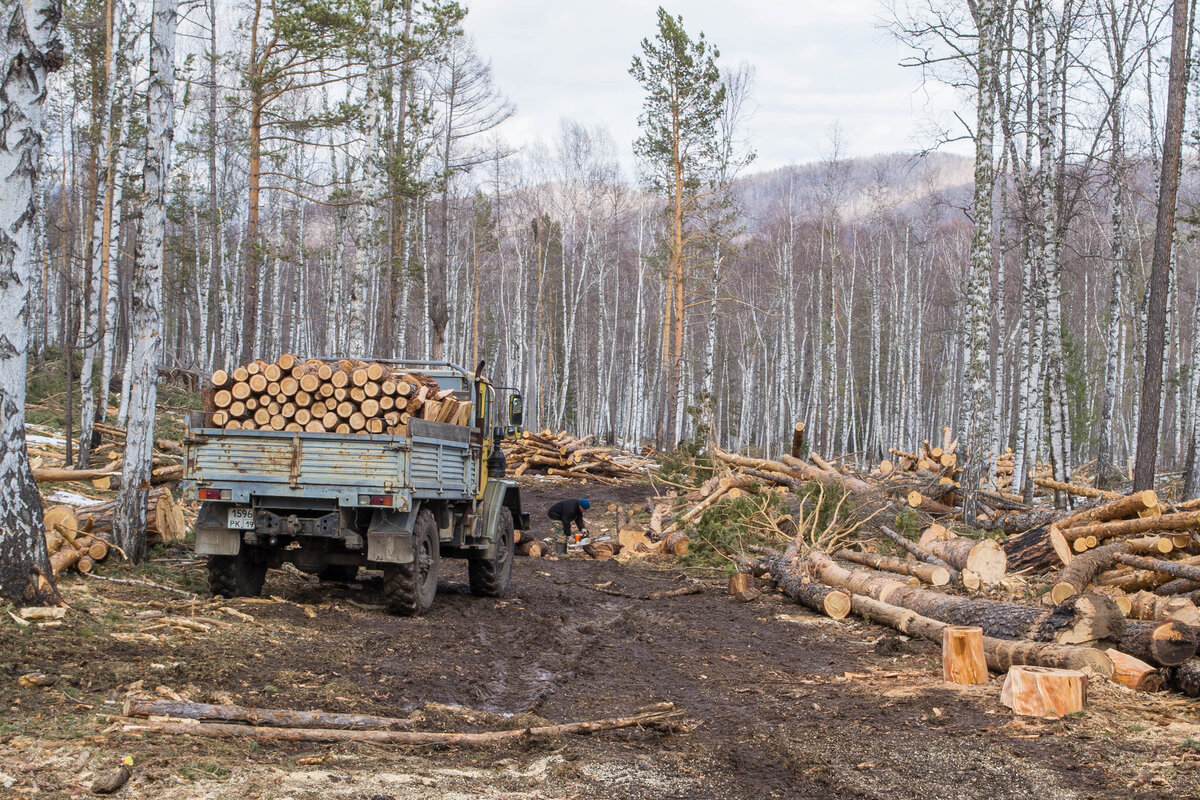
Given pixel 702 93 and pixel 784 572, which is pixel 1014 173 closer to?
pixel 702 93

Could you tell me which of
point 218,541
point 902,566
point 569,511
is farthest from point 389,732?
point 569,511

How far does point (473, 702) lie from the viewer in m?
5.95

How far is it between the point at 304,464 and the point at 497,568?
3.16 meters

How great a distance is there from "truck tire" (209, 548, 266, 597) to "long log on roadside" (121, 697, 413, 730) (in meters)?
3.50

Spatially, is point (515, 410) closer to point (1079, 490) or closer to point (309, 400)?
point (309, 400)

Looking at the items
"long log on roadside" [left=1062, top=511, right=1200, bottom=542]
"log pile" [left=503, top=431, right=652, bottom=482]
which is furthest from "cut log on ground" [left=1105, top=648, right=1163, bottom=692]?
"log pile" [left=503, top=431, right=652, bottom=482]

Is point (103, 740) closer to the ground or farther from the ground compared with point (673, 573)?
farther from the ground

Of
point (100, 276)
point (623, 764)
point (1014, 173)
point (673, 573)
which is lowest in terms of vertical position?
point (673, 573)

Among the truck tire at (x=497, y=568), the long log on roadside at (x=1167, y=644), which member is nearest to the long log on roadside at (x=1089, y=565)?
the long log on roadside at (x=1167, y=644)

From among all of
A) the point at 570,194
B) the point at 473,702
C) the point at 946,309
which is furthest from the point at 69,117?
the point at 946,309

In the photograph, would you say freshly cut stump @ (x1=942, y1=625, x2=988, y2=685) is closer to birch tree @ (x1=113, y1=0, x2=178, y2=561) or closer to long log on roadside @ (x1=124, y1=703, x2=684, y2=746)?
long log on roadside @ (x1=124, y1=703, x2=684, y2=746)

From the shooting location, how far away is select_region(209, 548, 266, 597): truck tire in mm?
8172

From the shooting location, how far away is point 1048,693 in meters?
5.61

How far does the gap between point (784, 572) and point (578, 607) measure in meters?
3.00
